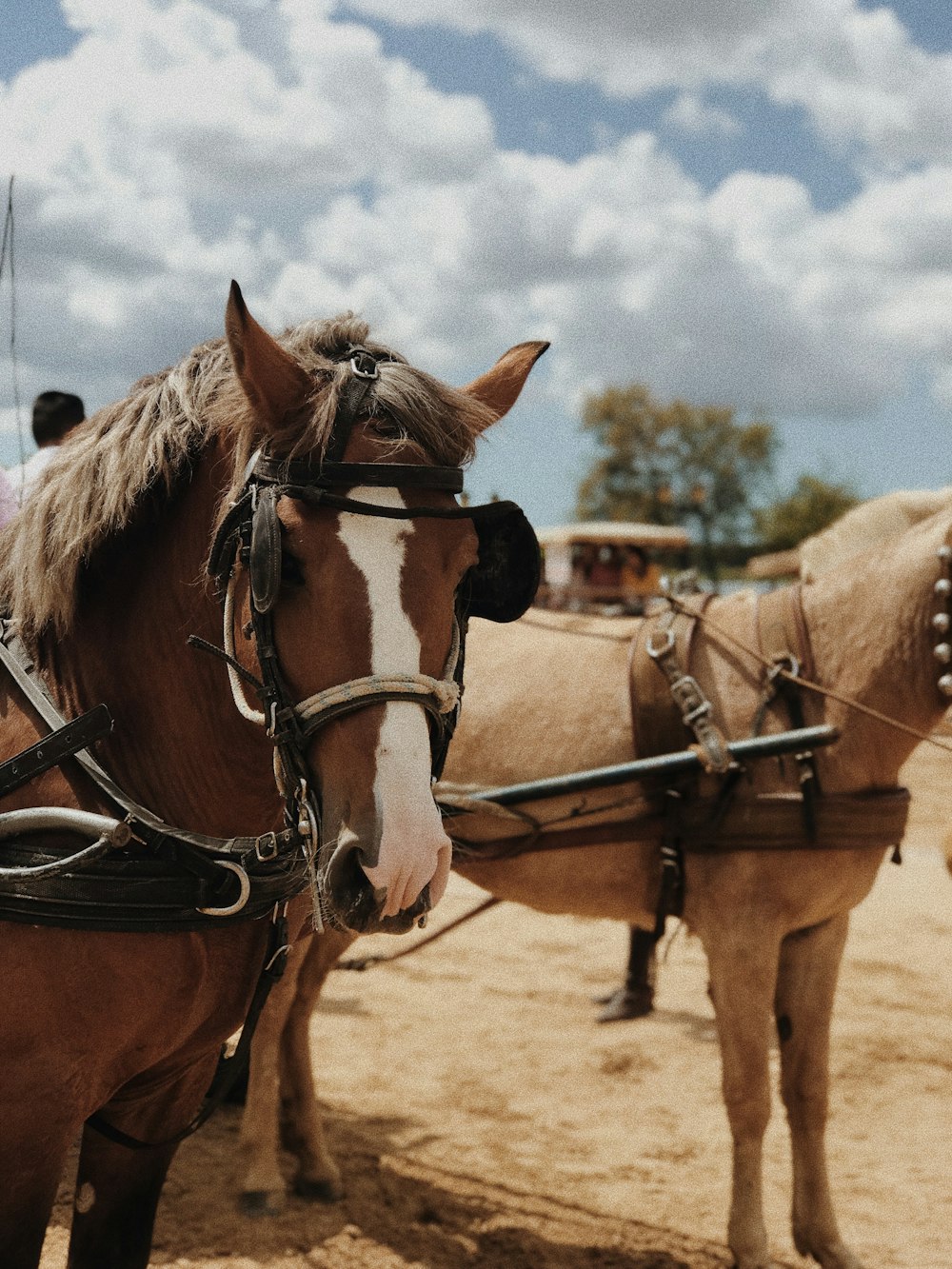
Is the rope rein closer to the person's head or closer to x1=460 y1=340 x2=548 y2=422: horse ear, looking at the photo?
x1=460 y1=340 x2=548 y2=422: horse ear

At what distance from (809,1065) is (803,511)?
3629 centimetres

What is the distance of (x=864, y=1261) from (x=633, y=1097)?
1.45m

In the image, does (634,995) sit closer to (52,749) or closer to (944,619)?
(944,619)

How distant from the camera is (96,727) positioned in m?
1.96

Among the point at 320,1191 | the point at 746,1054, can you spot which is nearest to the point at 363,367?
the point at 746,1054

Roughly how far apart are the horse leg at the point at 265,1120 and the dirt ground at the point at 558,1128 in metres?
0.09

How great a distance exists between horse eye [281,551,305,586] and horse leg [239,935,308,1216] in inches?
94.5

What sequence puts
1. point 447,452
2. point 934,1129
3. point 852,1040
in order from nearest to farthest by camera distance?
point 447,452
point 934,1129
point 852,1040

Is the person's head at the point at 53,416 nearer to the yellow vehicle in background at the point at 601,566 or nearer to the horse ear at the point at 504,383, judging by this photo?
the horse ear at the point at 504,383

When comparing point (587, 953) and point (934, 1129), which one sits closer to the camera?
point (934, 1129)

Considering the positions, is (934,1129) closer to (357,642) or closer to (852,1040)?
(852,1040)

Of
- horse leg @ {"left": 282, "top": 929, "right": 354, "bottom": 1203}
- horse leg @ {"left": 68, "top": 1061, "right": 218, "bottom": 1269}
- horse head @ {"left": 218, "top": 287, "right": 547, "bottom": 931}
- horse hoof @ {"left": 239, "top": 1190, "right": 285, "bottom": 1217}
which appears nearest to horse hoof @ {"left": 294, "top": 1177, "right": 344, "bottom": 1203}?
horse leg @ {"left": 282, "top": 929, "right": 354, "bottom": 1203}

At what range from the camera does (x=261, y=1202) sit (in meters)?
3.92

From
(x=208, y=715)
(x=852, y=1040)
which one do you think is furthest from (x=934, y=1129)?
(x=208, y=715)
